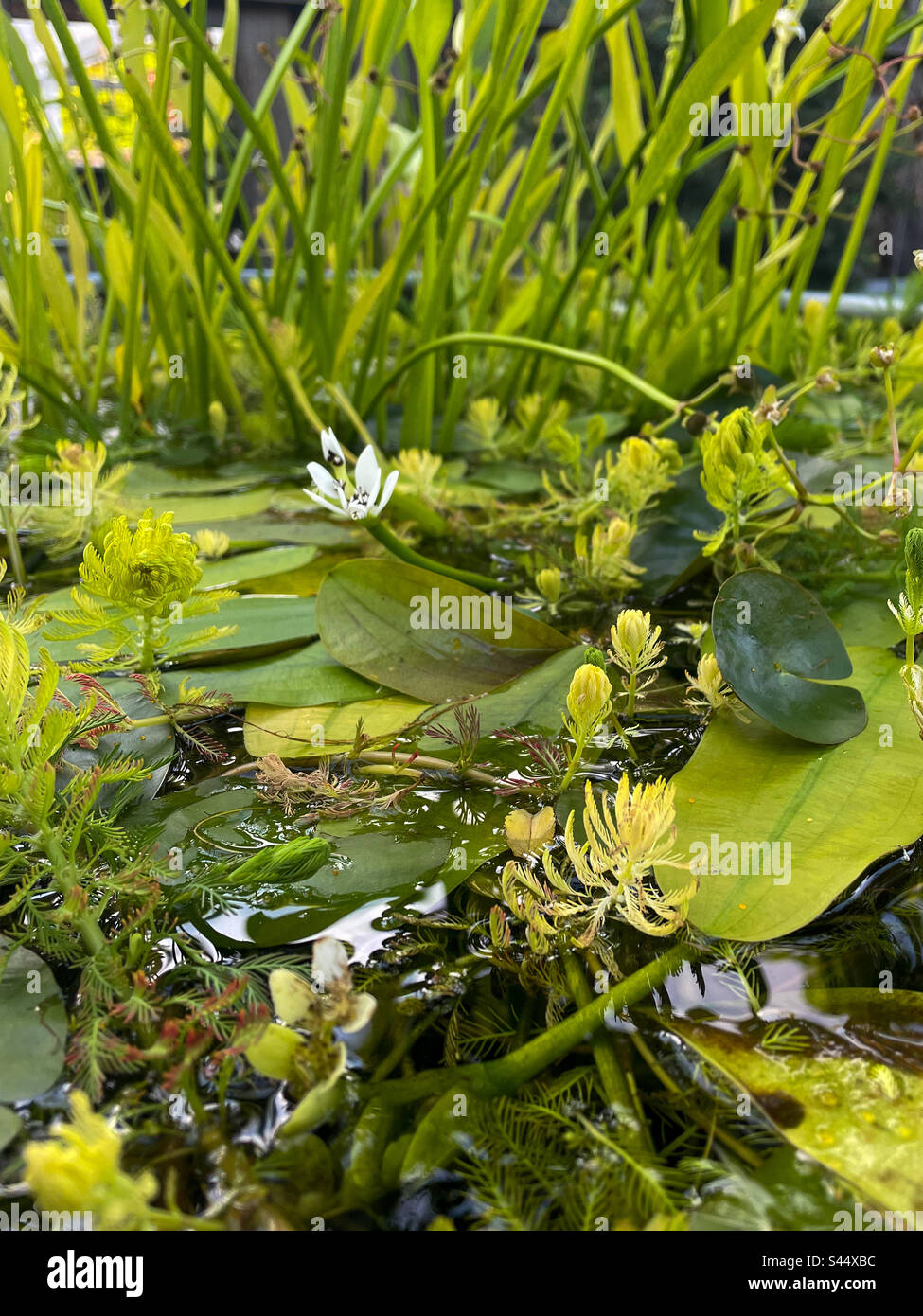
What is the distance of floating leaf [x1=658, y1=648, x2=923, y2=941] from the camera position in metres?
0.35

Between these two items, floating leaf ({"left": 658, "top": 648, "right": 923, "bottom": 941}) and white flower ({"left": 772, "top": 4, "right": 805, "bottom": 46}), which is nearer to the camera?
floating leaf ({"left": 658, "top": 648, "right": 923, "bottom": 941})

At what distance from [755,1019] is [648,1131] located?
0.20 feet

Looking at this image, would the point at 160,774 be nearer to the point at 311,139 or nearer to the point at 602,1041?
the point at 602,1041

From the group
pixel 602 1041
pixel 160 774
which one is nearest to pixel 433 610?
pixel 160 774

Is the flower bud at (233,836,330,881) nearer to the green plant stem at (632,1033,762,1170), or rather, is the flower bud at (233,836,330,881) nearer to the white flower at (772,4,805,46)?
the green plant stem at (632,1033,762,1170)

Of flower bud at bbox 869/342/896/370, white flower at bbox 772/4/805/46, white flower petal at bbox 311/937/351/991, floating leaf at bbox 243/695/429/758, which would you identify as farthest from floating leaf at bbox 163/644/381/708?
white flower at bbox 772/4/805/46

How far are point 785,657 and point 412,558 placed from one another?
0.23 m

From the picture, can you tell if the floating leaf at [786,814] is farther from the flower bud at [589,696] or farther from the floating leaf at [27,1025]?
the floating leaf at [27,1025]

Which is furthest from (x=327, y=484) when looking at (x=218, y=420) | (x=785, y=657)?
(x=218, y=420)

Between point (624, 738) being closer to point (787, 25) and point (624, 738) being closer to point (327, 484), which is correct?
point (327, 484)

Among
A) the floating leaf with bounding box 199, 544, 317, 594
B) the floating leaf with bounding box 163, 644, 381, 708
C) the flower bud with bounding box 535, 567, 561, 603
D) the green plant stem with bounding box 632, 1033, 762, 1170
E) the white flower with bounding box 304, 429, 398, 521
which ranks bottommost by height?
the green plant stem with bounding box 632, 1033, 762, 1170
